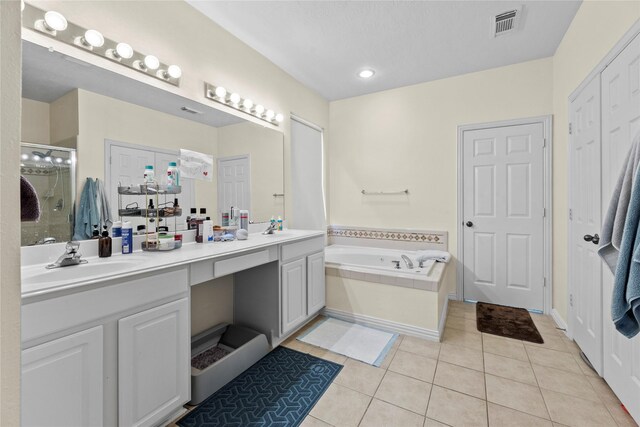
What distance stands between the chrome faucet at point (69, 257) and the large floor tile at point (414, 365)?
6.24ft

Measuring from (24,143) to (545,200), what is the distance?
3.83 meters

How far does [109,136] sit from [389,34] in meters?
2.19

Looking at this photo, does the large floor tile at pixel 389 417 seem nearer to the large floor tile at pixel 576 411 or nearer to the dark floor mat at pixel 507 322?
the large floor tile at pixel 576 411

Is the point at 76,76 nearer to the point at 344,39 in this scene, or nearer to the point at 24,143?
the point at 24,143

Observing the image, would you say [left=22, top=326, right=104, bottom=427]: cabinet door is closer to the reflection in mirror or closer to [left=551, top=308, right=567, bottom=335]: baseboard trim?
the reflection in mirror

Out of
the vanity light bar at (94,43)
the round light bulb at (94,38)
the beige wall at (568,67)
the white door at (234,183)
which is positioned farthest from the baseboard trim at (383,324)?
the round light bulb at (94,38)

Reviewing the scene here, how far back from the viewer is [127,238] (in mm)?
1570

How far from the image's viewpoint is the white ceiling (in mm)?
2059

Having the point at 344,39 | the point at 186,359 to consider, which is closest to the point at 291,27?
the point at 344,39

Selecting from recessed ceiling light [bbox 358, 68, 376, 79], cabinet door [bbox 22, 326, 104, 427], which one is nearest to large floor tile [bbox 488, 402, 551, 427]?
cabinet door [bbox 22, 326, 104, 427]

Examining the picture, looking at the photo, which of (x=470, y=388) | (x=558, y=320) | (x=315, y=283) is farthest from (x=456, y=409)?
(x=558, y=320)

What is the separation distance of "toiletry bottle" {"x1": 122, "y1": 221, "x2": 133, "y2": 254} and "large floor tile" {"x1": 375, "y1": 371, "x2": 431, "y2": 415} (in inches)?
64.4

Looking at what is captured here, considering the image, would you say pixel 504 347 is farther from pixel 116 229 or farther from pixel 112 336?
pixel 116 229

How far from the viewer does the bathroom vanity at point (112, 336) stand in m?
0.97
